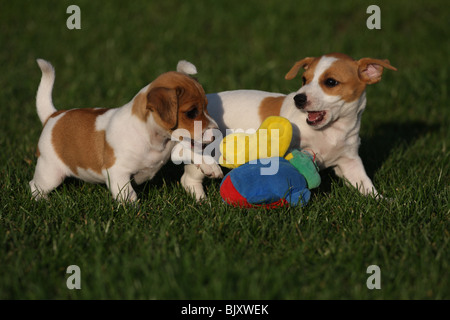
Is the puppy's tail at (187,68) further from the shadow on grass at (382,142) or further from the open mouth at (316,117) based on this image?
the shadow on grass at (382,142)

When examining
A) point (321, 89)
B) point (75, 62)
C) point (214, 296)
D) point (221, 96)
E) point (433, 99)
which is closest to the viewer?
point (214, 296)

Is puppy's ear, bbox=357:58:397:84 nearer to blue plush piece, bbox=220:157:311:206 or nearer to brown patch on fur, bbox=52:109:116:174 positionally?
blue plush piece, bbox=220:157:311:206

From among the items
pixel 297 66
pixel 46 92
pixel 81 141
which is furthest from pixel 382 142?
pixel 46 92

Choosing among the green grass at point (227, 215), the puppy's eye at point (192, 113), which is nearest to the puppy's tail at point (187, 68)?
the puppy's eye at point (192, 113)

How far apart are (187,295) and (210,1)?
966 cm

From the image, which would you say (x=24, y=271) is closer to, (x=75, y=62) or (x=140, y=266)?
(x=140, y=266)

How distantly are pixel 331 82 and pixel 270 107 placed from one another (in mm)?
662

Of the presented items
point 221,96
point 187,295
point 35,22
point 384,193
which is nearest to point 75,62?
point 35,22

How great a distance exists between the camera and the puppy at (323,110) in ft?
15.5

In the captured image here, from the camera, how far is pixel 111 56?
9773 millimetres

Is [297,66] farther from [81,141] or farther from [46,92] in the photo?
[46,92]

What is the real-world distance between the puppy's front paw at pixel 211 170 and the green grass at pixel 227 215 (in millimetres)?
242

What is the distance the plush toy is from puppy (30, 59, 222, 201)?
0.96ft

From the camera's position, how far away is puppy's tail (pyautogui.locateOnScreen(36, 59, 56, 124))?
5029 mm
